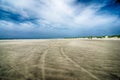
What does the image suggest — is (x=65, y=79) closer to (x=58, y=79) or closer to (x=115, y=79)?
(x=58, y=79)

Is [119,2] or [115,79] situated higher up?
[119,2]

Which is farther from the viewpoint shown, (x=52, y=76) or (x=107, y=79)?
(x=52, y=76)

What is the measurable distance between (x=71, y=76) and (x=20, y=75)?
2.01 meters

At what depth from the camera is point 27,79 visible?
4.22m

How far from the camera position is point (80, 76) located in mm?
4496

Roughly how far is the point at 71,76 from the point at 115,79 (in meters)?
1.57

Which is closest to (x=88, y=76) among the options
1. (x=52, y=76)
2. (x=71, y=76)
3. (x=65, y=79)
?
(x=71, y=76)

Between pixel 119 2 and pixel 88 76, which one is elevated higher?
pixel 119 2

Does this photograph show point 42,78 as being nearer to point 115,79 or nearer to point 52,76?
point 52,76

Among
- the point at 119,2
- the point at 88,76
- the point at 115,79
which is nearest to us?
the point at 115,79

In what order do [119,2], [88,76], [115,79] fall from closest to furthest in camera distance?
1. [115,79]
2. [88,76]
3. [119,2]

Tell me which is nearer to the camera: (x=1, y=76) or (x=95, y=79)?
(x=95, y=79)

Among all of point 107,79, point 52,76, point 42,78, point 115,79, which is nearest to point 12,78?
point 42,78

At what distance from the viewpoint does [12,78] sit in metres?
4.33
